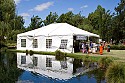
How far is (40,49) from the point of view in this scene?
116 feet

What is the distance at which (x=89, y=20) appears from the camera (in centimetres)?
6962

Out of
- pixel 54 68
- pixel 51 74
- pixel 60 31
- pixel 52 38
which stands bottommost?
pixel 51 74

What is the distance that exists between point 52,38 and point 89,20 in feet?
121

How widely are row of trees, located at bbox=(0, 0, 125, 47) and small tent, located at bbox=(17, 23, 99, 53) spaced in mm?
7827

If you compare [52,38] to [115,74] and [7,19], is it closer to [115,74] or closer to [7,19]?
[7,19]

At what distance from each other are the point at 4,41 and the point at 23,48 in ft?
22.0

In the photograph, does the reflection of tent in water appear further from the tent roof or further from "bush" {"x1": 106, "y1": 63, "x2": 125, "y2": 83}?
the tent roof

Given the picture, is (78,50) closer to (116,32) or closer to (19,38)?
(19,38)

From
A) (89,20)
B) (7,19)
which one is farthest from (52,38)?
(89,20)

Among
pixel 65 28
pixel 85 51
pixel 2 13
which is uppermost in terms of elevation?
pixel 2 13

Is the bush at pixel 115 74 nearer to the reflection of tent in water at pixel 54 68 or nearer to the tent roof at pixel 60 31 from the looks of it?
the reflection of tent in water at pixel 54 68

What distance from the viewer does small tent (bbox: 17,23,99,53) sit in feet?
106

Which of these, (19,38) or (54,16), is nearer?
(19,38)

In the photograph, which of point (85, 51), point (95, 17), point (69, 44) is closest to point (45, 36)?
point (69, 44)
